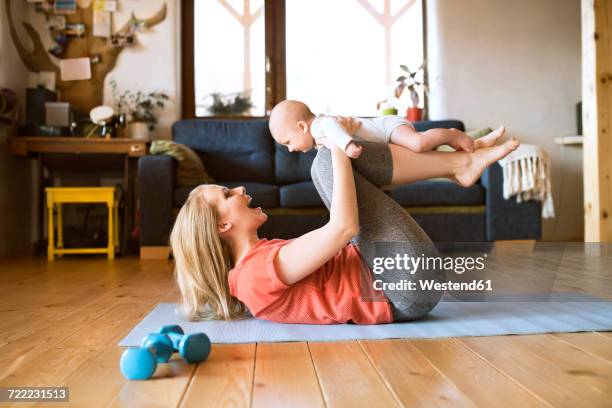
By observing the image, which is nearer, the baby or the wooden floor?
the wooden floor

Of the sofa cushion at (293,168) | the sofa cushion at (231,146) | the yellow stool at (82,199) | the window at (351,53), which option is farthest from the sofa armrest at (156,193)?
the window at (351,53)

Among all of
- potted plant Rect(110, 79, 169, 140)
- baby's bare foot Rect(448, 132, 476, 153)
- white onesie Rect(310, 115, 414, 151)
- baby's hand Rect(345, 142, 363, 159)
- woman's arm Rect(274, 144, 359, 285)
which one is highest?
potted plant Rect(110, 79, 169, 140)

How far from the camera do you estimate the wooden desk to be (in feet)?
12.4

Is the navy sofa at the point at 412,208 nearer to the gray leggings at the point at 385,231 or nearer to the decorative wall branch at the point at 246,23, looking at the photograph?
the decorative wall branch at the point at 246,23

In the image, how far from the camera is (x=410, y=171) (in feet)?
5.08

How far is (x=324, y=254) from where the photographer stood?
1356 millimetres

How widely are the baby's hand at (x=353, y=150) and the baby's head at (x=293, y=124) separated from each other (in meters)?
0.26

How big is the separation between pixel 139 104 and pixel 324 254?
10.9ft

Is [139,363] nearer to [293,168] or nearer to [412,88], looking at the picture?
[293,168]

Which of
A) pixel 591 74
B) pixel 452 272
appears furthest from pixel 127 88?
pixel 452 272

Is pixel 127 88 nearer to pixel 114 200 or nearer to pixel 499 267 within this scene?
pixel 114 200

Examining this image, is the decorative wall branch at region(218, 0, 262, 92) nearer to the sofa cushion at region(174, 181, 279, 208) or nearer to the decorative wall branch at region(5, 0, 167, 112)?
the decorative wall branch at region(5, 0, 167, 112)

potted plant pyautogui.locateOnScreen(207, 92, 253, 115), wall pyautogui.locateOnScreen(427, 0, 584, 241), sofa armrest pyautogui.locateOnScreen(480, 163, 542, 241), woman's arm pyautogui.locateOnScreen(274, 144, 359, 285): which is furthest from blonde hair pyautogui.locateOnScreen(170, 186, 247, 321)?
wall pyautogui.locateOnScreen(427, 0, 584, 241)

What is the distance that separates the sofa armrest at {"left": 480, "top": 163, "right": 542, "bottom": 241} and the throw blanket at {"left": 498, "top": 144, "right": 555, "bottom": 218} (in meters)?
0.04
